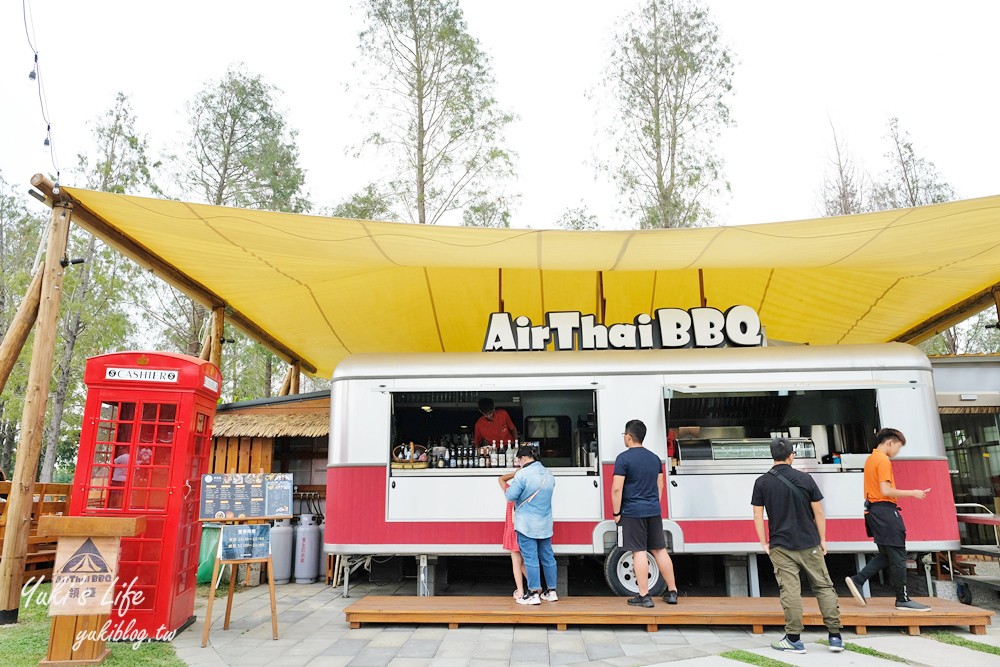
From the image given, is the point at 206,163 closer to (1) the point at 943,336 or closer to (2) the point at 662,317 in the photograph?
(2) the point at 662,317

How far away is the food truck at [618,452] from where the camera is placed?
20.3 ft

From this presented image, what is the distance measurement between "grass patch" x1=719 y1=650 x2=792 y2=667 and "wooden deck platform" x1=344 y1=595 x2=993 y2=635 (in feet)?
2.60

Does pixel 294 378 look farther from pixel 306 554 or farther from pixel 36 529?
pixel 36 529

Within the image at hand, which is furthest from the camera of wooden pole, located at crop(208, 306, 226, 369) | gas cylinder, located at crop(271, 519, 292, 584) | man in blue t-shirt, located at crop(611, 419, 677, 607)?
wooden pole, located at crop(208, 306, 226, 369)

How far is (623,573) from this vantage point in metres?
6.21

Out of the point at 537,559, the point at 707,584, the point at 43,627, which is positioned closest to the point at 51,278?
the point at 43,627

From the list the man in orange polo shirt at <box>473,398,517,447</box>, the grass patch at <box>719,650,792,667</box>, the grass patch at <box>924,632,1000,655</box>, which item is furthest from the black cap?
the man in orange polo shirt at <box>473,398,517,447</box>

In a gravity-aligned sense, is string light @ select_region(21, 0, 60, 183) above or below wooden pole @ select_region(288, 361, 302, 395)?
above

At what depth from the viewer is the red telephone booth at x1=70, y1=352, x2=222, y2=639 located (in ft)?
16.2

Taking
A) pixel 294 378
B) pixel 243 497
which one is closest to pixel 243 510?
pixel 243 497

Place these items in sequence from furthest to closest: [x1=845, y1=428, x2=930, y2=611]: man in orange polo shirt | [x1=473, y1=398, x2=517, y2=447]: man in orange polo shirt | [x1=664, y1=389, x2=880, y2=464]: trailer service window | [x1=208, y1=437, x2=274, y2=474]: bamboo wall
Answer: [x1=208, y1=437, x2=274, y2=474]: bamboo wall < [x1=473, y1=398, x2=517, y2=447]: man in orange polo shirt < [x1=664, y1=389, x2=880, y2=464]: trailer service window < [x1=845, y1=428, x2=930, y2=611]: man in orange polo shirt

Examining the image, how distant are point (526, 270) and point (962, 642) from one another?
6.00m

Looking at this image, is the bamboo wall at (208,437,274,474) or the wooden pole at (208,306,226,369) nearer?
the wooden pole at (208,306,226,369)

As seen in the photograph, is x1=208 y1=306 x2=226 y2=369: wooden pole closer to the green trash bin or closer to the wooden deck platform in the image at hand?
the green trash bin
